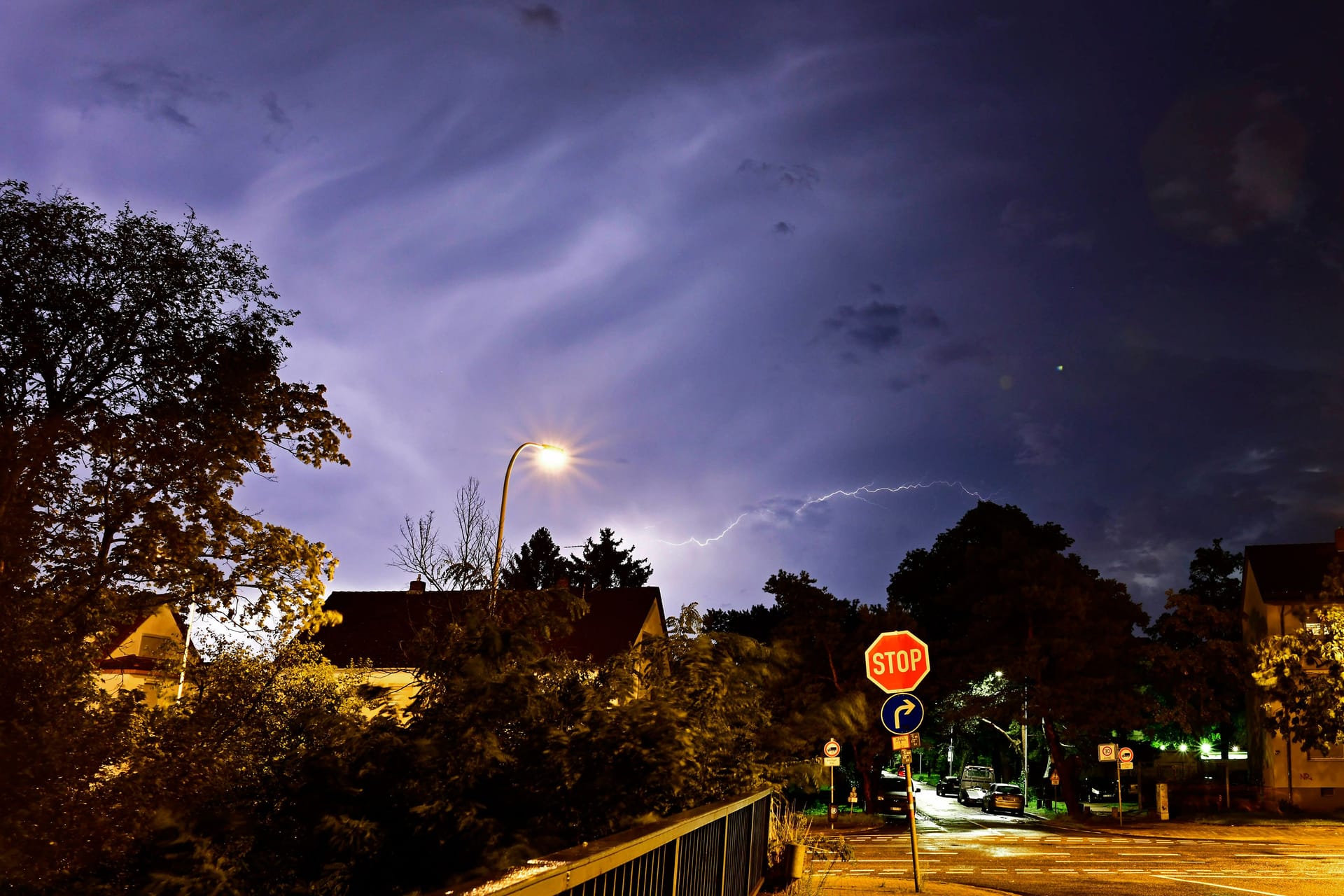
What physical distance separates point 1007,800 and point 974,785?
6.28 m

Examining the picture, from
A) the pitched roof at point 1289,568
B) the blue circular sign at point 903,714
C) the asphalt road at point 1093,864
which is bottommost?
the asphalt road at point 1093,864

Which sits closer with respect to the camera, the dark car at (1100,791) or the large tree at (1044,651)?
the large tree at (1044,651)

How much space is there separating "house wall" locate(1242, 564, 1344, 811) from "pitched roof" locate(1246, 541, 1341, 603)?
0.58 metres

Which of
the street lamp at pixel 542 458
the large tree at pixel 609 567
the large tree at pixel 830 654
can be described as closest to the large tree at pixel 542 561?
the large tree at pixel 609 567

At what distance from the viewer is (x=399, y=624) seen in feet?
121

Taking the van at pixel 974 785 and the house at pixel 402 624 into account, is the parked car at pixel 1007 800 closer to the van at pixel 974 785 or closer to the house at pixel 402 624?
the van at pixel 974 785

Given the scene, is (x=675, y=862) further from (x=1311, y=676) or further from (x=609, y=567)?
(x=609, y=567)

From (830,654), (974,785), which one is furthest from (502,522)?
(974,785)

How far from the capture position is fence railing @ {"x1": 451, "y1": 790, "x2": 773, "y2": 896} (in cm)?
349

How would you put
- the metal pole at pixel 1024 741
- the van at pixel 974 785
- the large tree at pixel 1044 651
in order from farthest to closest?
the van at pixel 974 785, the metal pole at pixel 1024 741, the large tree at pixel 1044 651

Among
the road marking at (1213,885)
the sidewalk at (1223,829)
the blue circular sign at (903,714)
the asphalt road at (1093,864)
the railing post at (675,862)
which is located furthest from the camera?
the sidewalk at (1223,829)

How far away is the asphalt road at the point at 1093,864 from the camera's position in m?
16.3

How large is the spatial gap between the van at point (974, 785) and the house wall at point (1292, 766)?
37.6 feet

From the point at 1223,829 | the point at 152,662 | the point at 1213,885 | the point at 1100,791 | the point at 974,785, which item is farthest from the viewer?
the point at 1100,791
